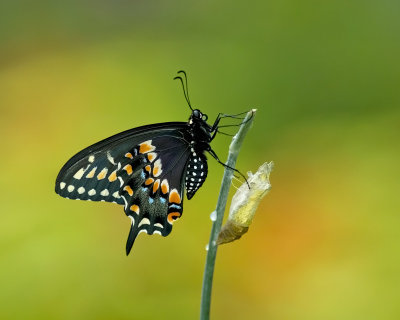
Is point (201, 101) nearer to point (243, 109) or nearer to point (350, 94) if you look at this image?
point (243, 109)

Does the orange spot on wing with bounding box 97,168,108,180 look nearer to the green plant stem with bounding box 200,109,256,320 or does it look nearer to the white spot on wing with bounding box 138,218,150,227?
the white spot on wing with bounding box 138,218,150,227

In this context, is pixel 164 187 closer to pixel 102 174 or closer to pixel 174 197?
pixel 174 197

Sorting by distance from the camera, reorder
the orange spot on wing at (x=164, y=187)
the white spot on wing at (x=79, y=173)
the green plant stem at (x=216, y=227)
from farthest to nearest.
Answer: the orange spot on wing at (x=164, y=187), the white spot on wing at (x=79, y=173), the green plant stem at (x=216, y=227)

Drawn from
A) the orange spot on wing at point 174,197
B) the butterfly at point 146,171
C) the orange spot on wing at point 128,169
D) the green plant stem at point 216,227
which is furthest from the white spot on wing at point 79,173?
the green plant stem at point 216,227

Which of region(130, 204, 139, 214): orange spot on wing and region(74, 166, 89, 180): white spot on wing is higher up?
region(74, 166, 89, 180): white spot on wing

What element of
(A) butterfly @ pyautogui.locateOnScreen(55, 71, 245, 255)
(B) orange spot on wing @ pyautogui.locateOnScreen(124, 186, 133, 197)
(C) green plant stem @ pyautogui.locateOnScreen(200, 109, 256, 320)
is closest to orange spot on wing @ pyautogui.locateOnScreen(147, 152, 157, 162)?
(A) butterfly @ pyautogui.locateOnScreen(55, 71, 245, 255)

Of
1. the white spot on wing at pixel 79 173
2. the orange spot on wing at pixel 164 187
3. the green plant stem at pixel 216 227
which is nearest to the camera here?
the green plant stem at pixel 216 227

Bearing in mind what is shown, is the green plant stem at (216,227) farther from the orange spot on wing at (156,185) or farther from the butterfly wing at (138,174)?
the orange spot on wing at (156,185)

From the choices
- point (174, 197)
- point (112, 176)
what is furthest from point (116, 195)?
point (174, 197)
